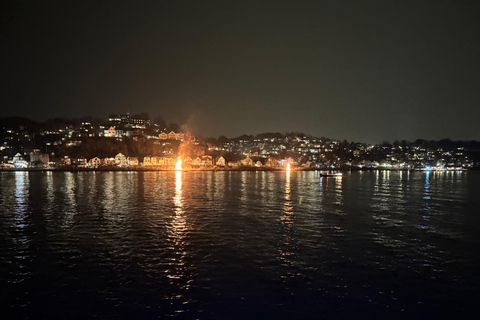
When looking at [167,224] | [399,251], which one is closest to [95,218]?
[167,224]

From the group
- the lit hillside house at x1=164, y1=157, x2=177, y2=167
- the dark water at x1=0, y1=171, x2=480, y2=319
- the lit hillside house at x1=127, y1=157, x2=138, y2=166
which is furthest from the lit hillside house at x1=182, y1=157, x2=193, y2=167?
the dark water at x1=0, y1=171, x2=480, y2=319

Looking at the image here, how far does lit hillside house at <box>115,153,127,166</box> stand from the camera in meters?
156

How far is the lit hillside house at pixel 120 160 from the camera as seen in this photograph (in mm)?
156250

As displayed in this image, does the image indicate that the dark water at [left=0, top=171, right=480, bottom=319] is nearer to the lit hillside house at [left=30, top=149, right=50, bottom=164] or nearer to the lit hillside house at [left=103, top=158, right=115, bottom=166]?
the lit hillside house at [left=103, top=158, right=115, bottom=166]

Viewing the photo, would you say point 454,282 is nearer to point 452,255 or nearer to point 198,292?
point 452,255

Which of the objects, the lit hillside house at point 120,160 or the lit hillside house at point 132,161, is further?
the lit hillside house at point 132,161

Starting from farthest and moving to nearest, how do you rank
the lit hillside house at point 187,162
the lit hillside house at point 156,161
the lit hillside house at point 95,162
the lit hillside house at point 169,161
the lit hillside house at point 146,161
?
the lit hillside house at point 187,162 < the lit hillside house at point 169,161 < the lit hillside house at point 156,161 < the lit hillside house at point 146,161 < the lit hillside house at point 95,162

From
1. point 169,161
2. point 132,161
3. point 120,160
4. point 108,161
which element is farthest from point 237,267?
point 169,161

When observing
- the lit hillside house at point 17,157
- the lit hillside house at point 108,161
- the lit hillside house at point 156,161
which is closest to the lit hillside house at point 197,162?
the lit hillside house at point 156,161

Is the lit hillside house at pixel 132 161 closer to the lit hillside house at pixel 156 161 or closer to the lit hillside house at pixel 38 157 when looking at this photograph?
the lit hillside house at pixel 156 161

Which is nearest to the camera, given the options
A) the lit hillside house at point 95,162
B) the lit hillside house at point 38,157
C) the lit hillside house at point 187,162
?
the lit hillside house at point 95,162

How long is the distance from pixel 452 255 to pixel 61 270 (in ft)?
50.6

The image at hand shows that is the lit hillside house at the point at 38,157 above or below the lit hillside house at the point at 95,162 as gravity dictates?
above

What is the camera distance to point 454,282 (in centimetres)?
1098
